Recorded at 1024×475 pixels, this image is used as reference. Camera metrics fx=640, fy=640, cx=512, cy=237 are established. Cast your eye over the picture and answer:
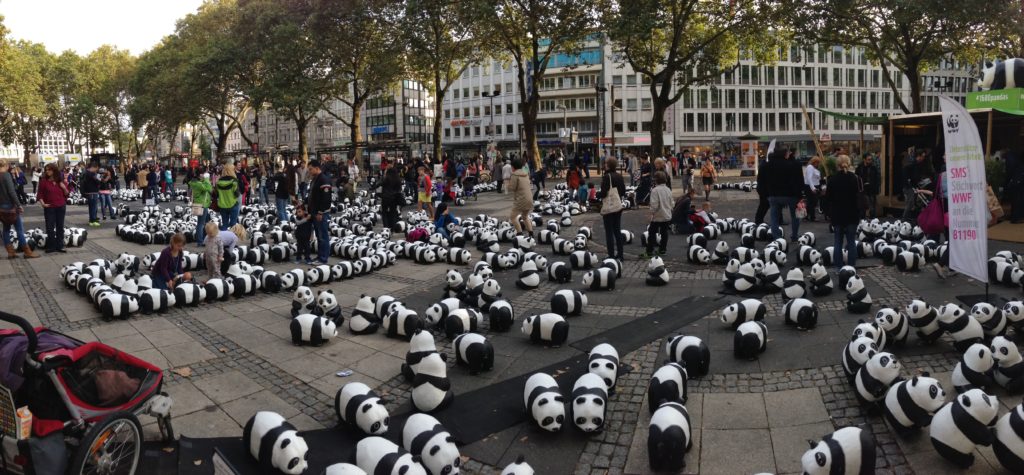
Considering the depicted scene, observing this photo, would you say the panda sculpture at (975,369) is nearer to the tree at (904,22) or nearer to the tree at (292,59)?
the tree at (904,22)

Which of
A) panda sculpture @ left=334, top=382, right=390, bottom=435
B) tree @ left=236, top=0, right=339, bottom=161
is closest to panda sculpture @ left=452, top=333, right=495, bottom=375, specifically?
panda sculpture @ left=334, top=382, right=390, bottom=435

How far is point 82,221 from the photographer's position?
23.9 metres

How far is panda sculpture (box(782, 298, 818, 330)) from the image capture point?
8070mm

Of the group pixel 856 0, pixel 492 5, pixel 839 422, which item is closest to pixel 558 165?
pixel 492 5

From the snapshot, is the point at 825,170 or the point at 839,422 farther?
the point at 825,170

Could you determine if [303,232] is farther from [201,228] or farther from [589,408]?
[589,408]

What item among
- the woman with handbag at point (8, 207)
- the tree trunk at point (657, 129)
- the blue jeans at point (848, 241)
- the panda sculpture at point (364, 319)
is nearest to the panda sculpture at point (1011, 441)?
the panda sculpture at point (364, 319)

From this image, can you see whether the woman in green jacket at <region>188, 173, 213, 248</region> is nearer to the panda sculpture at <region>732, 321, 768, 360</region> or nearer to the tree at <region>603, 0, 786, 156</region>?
the panda sculpture at <region>732, 321, 768, 360</region>

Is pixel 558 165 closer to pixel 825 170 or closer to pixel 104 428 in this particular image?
pixel 825 170

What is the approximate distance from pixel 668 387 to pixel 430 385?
87.5 inches

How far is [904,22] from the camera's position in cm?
2850

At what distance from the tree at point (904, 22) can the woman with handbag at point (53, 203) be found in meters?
29.0

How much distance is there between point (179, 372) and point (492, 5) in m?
26.4

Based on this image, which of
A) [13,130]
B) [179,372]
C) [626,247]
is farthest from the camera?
[13,130]
